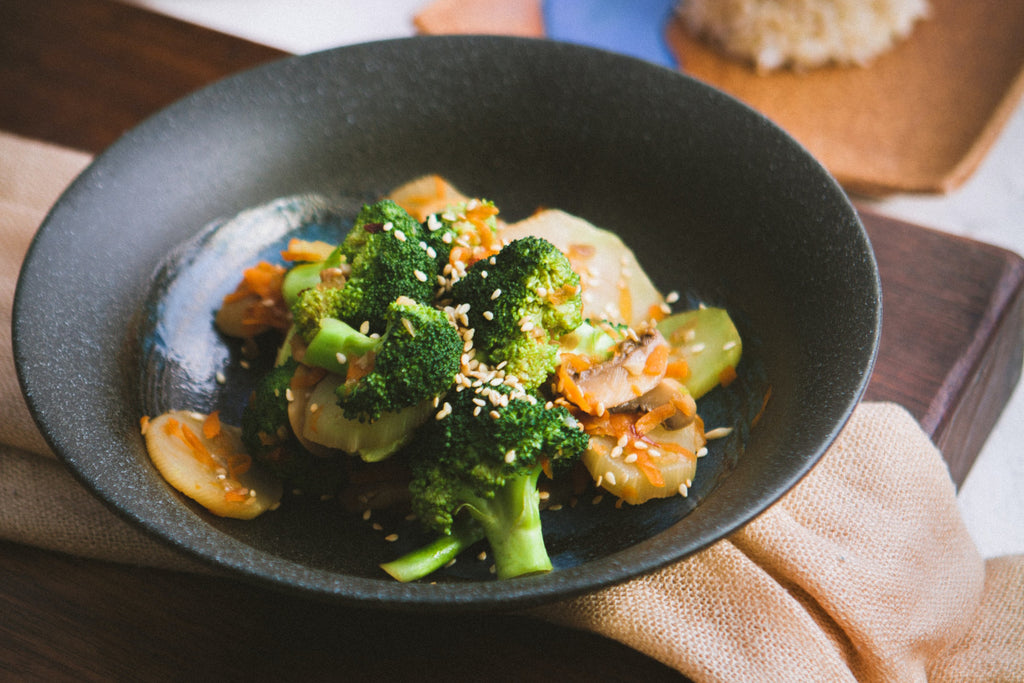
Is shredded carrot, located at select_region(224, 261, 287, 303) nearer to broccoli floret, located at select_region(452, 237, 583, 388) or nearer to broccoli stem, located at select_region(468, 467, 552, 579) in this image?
broccoli floret, located at select_region(452, 237, 583, 388)

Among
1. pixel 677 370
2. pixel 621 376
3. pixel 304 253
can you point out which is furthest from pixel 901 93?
pixel 304 253

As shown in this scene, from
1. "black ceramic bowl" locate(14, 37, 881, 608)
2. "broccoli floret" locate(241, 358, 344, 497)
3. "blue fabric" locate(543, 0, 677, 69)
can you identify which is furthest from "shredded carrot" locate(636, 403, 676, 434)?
"blue fabric" locate(543, 0, 677, 69)

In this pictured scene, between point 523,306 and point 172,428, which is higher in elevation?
point 523,306

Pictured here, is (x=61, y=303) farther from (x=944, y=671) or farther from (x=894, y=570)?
(x=944, y=671)

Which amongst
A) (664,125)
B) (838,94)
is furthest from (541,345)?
(838,94)

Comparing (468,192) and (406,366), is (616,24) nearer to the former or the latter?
(468,192)

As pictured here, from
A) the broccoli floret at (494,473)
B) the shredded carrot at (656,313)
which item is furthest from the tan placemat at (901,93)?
the broccoli floret at (494,473)

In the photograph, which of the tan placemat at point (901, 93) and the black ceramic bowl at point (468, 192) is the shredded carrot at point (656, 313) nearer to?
the black ceramic bowl at point (468, 192)

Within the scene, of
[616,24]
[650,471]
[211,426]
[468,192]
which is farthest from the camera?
[616,24]
